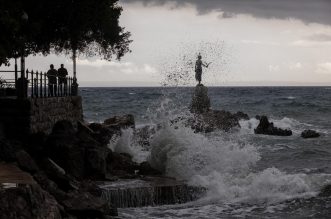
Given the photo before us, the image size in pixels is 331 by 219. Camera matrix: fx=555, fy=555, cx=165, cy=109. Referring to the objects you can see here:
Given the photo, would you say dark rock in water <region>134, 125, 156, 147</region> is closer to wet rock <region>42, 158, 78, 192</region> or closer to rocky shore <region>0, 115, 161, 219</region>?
rocky shore <region>0, 115, 161, 219</region>

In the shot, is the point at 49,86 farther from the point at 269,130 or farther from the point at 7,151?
the point at 269,130

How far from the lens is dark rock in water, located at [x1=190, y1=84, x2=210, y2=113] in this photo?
33.6 meters

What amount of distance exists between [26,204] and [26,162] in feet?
12.3

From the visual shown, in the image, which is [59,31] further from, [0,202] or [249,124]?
[249,124]

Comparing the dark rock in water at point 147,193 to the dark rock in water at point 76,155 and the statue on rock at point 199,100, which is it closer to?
the dark rock in water at point 76,155

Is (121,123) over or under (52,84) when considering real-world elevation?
under

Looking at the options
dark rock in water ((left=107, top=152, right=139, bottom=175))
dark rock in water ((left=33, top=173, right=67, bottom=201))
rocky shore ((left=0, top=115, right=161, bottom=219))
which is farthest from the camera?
dark rock in water ((left=107, top=152, right=139, bottom=175))

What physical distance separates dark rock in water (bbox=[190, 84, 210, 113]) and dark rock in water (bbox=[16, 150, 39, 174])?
816 inches

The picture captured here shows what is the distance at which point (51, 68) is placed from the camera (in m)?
22.3

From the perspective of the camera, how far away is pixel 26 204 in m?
9.44

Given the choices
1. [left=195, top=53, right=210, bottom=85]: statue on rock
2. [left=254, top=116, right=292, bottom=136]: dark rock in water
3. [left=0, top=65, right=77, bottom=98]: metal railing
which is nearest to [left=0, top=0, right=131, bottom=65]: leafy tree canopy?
[left=0, top=65, right=77, bottom=98]: metal railing

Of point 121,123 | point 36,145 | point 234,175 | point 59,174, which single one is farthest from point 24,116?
point 121,123

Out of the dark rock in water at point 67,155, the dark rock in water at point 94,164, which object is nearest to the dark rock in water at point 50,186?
the dark rock in water at point 67,155

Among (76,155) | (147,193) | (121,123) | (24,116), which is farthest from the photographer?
(121,123)
